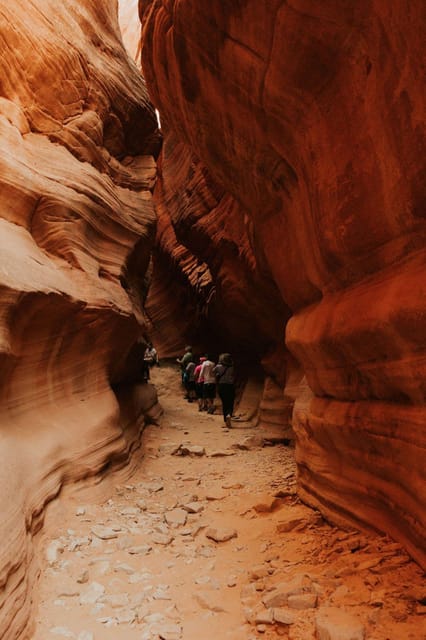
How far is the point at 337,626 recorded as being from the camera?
7.34ft

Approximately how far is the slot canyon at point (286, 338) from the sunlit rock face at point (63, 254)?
4 cm

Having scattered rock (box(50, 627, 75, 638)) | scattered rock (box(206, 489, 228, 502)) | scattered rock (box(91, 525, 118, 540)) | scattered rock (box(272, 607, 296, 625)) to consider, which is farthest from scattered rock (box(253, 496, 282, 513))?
scattered rock (box(50, 627, 75, 638))

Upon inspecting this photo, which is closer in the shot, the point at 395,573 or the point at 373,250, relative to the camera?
the point at 395,573

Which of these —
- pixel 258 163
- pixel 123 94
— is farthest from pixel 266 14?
pixel 123 94

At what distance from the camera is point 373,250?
334cm

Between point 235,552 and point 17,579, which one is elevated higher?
point 17,579

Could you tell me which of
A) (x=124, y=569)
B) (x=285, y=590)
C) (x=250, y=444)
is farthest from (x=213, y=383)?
(x=285, y=590)

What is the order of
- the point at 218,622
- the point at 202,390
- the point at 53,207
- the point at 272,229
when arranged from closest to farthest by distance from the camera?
the point at 218,622
the point at 272,229
the point at 53,207
the point at 202,390

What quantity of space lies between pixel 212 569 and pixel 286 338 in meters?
2.78

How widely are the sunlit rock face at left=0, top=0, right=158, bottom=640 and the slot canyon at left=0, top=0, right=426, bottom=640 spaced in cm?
4

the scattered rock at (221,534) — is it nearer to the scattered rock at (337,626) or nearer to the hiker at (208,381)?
the scattered rock at (337,626)

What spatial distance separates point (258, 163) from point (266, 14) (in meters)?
1.65

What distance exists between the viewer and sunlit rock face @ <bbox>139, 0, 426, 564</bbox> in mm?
2785

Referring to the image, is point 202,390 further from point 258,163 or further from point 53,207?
point 258,163
